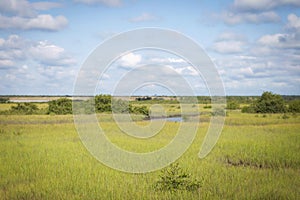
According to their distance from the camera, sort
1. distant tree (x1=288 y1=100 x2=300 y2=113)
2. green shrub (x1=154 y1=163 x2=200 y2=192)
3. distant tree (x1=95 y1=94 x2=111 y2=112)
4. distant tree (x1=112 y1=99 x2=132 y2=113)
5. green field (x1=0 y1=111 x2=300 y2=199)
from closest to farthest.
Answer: green field (x1=0 y1=111 x2=300 y2=199) → green shrub (x1=154 y1=163 x2=200 y2=192) → distant tree (x1=112 y1=99 x2=132 y2=113) → distant tree (x1=288 y1=100 x2=300 y2=113) → distant tree (x1=95 y1=94 x2=111 y2=112)

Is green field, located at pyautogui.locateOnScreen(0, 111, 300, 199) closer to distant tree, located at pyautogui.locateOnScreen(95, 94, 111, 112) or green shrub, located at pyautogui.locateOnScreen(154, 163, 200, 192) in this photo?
green shrub, located at pyautogui.locateOnScreen(154, 163, 200, 192)

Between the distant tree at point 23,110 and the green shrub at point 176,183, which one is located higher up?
the distant tree at point 23,110

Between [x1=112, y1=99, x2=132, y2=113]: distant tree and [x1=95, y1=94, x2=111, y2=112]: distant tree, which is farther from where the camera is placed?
[x1=95, y1=94, x2=111, y2=112]: distant tree

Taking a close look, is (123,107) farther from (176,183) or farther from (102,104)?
(176,183)

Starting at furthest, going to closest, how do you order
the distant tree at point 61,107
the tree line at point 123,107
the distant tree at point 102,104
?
the distant tree at point 102,104, the distant tree at point 61,107, the tree line at point 123,107

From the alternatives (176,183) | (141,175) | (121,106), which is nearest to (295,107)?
(121,106)

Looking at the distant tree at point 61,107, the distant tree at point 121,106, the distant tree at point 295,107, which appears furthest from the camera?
the distant tree at point 61,107

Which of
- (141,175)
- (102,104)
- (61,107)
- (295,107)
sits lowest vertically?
(141,175)

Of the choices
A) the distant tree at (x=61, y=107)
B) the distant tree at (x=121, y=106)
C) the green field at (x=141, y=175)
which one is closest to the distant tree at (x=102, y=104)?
the distant tree at (x=61, y=107)

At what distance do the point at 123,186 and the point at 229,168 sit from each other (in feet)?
9.32

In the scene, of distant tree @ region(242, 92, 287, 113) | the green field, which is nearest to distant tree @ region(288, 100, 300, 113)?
distant tree @ region(242, 92, 287, 113)

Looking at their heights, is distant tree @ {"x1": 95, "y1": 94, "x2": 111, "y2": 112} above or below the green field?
above

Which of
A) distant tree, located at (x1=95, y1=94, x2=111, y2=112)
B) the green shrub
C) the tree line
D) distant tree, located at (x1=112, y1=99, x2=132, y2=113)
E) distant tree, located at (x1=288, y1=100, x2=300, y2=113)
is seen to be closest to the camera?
the green shrub

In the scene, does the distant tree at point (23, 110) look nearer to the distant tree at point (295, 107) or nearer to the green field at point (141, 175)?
the green field at point (141, 175)
